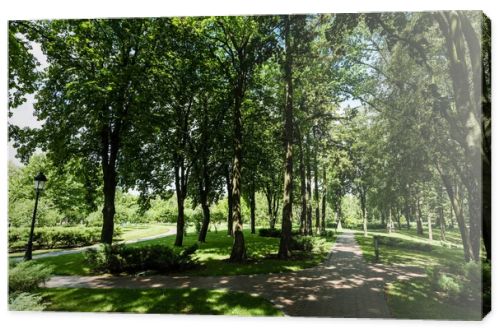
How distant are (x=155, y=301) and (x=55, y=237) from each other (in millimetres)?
3448

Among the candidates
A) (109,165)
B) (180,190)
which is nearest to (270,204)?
(180,190)

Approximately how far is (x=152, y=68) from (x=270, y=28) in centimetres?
326

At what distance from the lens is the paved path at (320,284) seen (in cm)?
678

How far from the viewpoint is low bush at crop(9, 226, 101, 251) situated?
8312 mm

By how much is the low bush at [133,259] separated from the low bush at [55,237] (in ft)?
1.75

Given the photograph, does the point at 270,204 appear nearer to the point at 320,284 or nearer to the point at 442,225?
the point at 320,284

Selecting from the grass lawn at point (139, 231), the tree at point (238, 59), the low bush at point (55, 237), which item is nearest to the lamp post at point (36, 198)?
the low bush at point (55, 237)

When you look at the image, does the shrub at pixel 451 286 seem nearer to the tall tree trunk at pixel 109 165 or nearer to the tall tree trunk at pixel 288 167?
the tall tree trunk at pixel 288 167

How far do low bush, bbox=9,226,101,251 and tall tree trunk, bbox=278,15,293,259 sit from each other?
16.3ft

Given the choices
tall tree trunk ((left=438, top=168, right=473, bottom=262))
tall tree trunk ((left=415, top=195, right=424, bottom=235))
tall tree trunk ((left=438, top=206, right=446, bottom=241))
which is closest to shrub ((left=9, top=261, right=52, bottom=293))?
tall tree trunk ((left=415, top=195, right=424, bottom=235))

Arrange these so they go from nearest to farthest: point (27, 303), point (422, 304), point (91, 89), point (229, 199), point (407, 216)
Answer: point (422, 304) → point (27, 303) → point (407, 216) → point (91, 89) → point (229, 199)

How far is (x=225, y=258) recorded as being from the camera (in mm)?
8719
